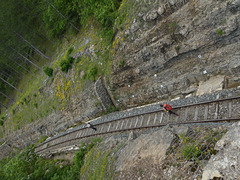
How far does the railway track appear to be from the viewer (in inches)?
425

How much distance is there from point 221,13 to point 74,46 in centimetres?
2280

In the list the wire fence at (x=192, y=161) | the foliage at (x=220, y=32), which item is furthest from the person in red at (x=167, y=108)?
the foliage at (x=220, y=32)

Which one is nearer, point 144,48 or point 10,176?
point 10,176

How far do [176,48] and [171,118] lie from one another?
20.7 ft

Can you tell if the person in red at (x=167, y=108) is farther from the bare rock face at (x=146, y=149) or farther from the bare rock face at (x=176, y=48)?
the bare rock face at (x=146, y=149)

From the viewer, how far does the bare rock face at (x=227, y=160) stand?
4.85 metres

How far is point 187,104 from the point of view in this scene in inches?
516

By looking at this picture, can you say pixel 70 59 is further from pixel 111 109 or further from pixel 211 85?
pixel 211 85

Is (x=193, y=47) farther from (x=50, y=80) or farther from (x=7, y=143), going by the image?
(x=7, y=143)

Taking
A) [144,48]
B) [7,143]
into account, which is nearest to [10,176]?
[144,48]

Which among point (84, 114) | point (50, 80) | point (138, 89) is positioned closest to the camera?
point (138, 89)

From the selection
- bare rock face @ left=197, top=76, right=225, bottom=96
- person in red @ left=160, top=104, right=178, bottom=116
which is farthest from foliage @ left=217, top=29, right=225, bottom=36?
person in red @ left=160, top=104, right=178, bottom=116

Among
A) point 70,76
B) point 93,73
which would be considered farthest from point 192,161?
point 70,76

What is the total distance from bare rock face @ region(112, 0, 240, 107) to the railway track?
2.38 metres
